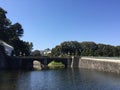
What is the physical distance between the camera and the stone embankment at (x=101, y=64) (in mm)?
73625

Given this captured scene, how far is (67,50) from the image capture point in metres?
163

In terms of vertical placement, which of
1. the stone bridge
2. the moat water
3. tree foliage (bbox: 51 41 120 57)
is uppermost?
tree foliage (bbox: 51 41 120 57)

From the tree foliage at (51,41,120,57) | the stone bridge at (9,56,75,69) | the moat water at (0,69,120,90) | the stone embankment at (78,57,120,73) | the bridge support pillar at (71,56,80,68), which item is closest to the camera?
the moat water at (0,69,120,90)

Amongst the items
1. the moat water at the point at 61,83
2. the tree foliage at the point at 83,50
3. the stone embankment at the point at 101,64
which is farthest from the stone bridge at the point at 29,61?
the moat water at the point at 61,83

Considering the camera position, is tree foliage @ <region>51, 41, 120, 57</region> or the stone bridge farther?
tree foliage @ <region>51, 41, 120, 57</region>

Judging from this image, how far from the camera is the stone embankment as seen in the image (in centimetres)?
7362

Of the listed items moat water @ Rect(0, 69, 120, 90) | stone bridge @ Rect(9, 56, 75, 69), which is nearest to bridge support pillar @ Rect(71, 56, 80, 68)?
stone bridge @ Rect(9, 56, 75, 69)

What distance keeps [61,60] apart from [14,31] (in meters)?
27.0

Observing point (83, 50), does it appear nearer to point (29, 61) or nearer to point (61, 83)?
point (29, 61)

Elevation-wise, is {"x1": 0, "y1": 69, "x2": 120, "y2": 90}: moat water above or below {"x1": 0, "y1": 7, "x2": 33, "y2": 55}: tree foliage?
below

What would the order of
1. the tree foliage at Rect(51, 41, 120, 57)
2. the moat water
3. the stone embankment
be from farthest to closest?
the tree foliage at Rect(51, 41, 120, 57) < the stone embankment < the moat water

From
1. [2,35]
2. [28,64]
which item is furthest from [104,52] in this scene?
[2,35]

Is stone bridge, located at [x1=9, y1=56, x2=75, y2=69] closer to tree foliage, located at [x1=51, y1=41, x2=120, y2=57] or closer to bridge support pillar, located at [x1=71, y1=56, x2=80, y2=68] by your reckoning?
bridge support pillar, located at [x1=71, y1=56, x2=80, y2=68]

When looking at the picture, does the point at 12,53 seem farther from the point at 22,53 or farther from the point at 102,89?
the point at 102,89
